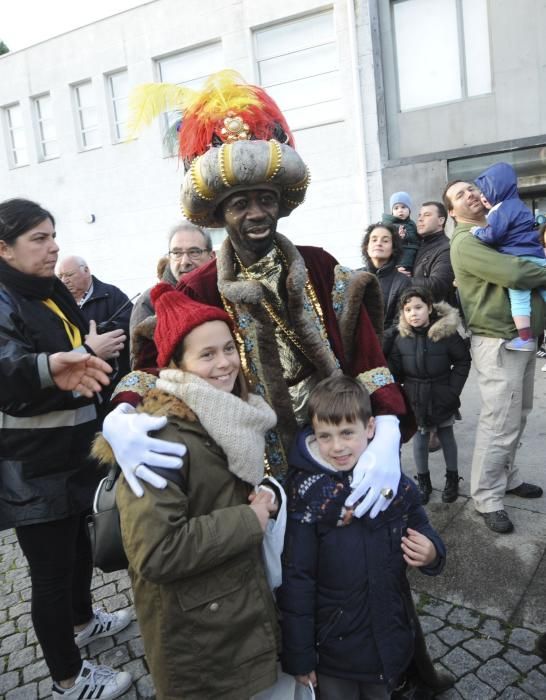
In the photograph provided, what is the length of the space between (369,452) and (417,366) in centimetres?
188

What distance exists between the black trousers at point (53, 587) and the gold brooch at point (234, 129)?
5.03 feet

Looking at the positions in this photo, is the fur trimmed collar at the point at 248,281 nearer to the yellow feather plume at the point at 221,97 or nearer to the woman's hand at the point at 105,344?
the yellow feather plume at the point at 221,97

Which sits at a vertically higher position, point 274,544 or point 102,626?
point 274,544

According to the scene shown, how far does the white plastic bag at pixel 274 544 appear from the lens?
4.85ft

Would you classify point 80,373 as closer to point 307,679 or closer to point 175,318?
point 175,318

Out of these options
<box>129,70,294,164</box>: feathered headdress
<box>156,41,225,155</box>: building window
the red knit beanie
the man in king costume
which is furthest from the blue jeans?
<box>156,41,225,155</box>: building window

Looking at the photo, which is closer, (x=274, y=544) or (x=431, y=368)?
(x=274, y=544)

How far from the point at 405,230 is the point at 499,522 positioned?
9.51ft

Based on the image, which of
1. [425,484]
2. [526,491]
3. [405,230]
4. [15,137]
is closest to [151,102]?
[425,484]

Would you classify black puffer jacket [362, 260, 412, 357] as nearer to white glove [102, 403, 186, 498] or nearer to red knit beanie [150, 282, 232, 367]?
red knit beanie [150, 282, 232, 367]

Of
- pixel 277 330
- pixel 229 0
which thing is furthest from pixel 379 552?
pixel 229 0

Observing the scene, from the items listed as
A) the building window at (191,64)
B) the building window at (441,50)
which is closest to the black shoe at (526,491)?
the building window at (441,50)

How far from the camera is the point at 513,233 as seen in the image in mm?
2830

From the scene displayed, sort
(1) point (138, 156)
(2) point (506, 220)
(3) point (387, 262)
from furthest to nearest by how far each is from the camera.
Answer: (1) point (138, 156)
(3) point (387, 262)
(2) point (506, 220)
